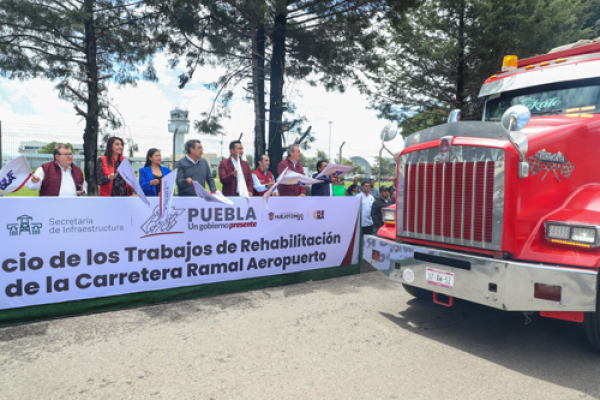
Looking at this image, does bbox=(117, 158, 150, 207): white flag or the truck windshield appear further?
bbox=(117, 158, 150, 207): white flag

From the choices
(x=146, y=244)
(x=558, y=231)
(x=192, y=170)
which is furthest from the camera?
(x=192, y=170)

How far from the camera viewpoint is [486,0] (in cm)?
1322

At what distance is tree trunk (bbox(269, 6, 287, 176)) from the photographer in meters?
10.4

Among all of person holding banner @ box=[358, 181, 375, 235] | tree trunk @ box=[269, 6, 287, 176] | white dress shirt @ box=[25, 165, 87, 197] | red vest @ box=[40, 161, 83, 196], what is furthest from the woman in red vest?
tree trunk @ box=[269, 6, 287, 176]

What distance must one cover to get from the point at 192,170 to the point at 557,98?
489 cm

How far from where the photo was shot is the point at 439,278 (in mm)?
4078

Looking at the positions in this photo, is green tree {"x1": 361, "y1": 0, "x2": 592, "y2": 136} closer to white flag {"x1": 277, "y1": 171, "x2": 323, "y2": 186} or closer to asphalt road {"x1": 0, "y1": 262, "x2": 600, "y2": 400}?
white flag {"x1": 277, "y1": 171, "x2": 323, "y2": 186}

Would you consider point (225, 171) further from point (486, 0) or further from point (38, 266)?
point (486, 0)

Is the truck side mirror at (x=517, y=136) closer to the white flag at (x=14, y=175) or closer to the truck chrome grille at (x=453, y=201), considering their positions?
the truck chrome grille at (x=453, y=201)

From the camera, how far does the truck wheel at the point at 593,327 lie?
11.5ft

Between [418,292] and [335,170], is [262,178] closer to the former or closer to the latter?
[335,170]

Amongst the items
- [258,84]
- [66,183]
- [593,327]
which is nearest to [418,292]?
[593,327]

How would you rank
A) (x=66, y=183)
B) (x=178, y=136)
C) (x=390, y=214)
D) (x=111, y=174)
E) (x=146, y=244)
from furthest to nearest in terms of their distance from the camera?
1. (x=178, y=136)
2. (x=111, y=174)
3. (x=66, y=183)
4. (x=390, y=214)
5. (x=146, y=244)

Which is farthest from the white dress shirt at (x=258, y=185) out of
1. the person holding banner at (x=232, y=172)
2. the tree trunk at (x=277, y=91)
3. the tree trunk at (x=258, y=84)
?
the tree trunk at (x=277, y=91)
